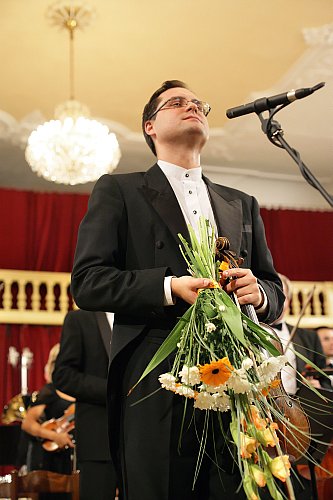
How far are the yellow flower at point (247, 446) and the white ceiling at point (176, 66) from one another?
4.61 m

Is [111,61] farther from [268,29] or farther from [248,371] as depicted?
[248,371]

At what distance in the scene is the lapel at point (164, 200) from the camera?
2070 mm

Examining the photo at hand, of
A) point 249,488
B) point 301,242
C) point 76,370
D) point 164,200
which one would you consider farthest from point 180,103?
point 301,242

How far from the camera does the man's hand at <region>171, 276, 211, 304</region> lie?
1791mm

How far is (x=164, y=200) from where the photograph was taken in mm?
2143

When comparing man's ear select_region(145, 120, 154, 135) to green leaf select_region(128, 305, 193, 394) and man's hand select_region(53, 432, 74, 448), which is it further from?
man's hand select_region(53, 432, 74, 448)

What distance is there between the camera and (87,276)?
1988 mm

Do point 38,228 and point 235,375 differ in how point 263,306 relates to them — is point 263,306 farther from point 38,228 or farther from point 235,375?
point 38,228

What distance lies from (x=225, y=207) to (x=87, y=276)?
484mm

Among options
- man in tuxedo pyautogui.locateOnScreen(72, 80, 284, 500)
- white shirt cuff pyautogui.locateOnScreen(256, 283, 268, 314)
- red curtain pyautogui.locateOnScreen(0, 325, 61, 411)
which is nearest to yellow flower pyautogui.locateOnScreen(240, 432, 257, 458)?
man in tuxedo pyautogui.locateOnScreen(72, 80, 284, 500)

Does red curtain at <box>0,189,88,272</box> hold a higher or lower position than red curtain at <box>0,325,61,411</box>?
higher

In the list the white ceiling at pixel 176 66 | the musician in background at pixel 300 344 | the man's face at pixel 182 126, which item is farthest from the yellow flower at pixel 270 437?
the white ceiling at pixel 176 66

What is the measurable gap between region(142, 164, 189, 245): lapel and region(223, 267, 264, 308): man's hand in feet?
0.82

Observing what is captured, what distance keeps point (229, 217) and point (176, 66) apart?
4.59 meters
